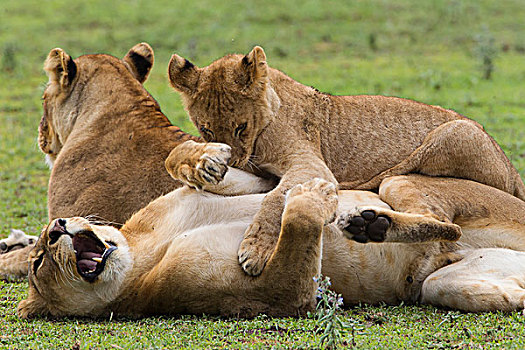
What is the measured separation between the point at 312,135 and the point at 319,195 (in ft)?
3.53

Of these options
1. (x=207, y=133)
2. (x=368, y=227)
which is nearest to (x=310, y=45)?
(x=207, y=133)

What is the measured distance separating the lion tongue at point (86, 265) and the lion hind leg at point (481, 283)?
6.16 feet

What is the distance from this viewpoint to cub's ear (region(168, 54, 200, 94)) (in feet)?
16.9

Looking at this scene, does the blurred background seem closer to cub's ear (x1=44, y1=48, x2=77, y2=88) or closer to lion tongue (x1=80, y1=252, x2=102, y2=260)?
cub's ear (x1=44, y1=48, x2=77, y2=88)

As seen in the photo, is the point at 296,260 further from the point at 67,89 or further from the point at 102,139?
the point at 67,89

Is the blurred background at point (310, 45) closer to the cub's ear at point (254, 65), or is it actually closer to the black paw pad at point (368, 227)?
the cub's ear at point (254, 65)

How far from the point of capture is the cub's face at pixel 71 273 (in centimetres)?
406

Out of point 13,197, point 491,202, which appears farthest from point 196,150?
point 13,197

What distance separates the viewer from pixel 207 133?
501 centimetres

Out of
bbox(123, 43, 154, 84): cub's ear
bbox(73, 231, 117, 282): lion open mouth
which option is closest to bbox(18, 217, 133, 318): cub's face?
bbox(73, 231, 117, 282): lion open mouth

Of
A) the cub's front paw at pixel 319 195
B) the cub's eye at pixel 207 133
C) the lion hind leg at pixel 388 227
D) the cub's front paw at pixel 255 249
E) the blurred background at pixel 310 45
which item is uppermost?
the cub's eye at pixel 207 133

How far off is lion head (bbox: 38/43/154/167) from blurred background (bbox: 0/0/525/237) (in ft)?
9.24

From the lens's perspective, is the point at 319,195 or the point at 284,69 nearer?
the point at 319,195

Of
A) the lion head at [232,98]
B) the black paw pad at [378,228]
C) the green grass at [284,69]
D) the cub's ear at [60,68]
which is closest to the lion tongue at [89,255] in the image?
the green grass at [284,69]
